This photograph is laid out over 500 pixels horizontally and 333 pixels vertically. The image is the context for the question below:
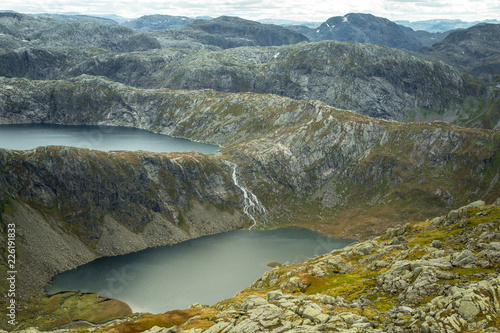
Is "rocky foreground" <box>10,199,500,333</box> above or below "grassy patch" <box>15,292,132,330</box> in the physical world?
above

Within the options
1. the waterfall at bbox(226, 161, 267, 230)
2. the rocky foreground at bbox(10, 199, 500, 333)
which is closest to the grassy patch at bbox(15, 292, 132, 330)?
the rocky foreground at bbox(10, 199, 500, 333)

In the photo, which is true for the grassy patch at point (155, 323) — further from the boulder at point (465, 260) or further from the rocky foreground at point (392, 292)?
the boulder at point (465, 260)

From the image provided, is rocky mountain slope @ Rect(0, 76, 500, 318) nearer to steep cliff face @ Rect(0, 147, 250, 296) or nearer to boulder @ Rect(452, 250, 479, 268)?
steep cliff face @ Rect(0, 147, 250, 296)

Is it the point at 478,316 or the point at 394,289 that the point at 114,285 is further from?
the point at 478,316

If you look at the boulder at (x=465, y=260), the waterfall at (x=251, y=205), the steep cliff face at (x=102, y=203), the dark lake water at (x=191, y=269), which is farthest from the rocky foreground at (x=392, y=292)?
the waterfall at (x=251, y=205)

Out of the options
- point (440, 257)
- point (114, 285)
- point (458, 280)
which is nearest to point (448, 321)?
point (458, 280)

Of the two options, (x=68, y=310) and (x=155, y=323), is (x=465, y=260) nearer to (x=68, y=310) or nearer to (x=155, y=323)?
(x=155, y=323)
